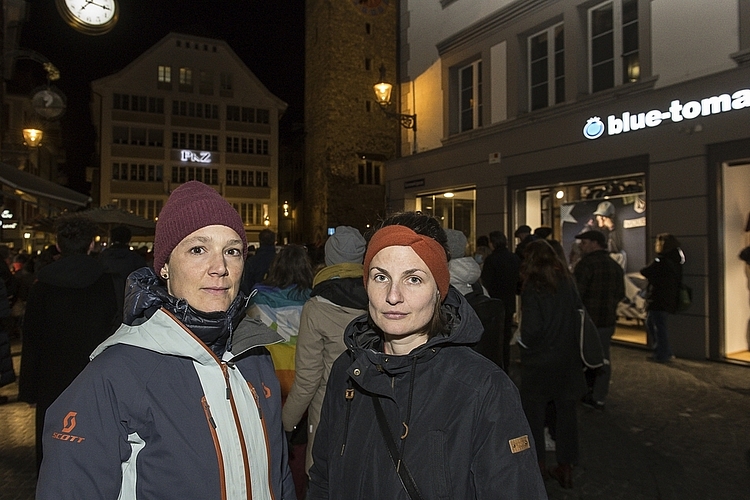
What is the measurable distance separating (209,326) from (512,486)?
1064 millimetres

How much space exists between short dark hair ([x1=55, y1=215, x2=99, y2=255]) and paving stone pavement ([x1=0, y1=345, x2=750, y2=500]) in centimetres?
209

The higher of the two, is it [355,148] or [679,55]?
[355,148]

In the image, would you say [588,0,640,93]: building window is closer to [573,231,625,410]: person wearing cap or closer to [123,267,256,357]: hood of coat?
[573,231,625,410]: person wearing cap

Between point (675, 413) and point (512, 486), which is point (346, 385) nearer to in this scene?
point (512, 486)

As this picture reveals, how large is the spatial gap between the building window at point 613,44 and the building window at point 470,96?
10.9ft

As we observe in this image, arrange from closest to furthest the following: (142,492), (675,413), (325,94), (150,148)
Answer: (142,492)
(675,413)
(325,94)
(150,148)

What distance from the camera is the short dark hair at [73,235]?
416 cm

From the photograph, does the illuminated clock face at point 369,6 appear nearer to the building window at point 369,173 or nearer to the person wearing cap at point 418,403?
the building window at point 369,173

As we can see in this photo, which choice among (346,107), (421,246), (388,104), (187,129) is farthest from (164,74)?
(421,246)

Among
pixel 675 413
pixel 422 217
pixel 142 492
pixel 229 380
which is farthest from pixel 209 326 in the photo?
pixel 675 413

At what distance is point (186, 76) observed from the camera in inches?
1844

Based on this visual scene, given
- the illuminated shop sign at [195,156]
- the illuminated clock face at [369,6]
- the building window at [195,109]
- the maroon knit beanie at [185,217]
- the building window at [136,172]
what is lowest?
the maroon knit beanie at [185,217]

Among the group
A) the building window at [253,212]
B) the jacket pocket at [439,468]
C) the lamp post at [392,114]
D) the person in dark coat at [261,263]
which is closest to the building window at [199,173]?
the building window at [253,212]

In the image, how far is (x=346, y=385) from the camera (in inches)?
77.7
